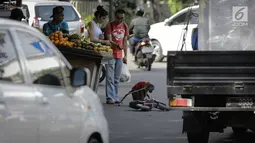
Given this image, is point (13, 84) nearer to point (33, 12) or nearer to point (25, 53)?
point (25, 53)

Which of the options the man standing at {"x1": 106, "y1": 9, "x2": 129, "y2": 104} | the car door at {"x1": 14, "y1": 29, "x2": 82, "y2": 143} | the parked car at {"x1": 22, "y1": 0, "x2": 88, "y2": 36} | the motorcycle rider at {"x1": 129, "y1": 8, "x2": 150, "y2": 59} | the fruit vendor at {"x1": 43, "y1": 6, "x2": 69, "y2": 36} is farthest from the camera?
the parked car at {"x1": 22, "y1": 0, "x2": 88, "y2": 36}

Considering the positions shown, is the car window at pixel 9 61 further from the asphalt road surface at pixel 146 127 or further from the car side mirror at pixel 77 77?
the asphalt road surface at pixel 146 127

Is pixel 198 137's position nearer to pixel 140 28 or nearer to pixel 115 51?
pixel 115 51

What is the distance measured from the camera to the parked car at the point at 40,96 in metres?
6.38

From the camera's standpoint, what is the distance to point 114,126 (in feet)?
43.3

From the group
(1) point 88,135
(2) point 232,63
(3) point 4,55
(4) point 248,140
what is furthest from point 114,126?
(3) point 4,55

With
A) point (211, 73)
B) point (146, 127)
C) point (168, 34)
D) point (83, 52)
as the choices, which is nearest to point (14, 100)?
point (211, 73)

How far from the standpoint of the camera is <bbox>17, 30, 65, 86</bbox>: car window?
6.89 metres

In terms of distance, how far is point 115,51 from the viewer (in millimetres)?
16219

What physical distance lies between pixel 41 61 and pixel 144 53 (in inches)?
715

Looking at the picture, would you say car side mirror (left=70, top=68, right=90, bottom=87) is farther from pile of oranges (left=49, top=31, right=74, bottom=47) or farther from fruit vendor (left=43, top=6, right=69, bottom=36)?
fruit vendor (left=43, top=6, right=69, bottom=36)

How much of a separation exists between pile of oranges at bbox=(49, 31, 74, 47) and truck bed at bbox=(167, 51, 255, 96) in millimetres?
3992

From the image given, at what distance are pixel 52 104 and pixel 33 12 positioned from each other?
21481 mm

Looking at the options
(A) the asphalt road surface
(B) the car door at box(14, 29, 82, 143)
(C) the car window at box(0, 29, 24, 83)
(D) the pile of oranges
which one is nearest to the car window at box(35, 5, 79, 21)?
(A) the asphalt road surface
